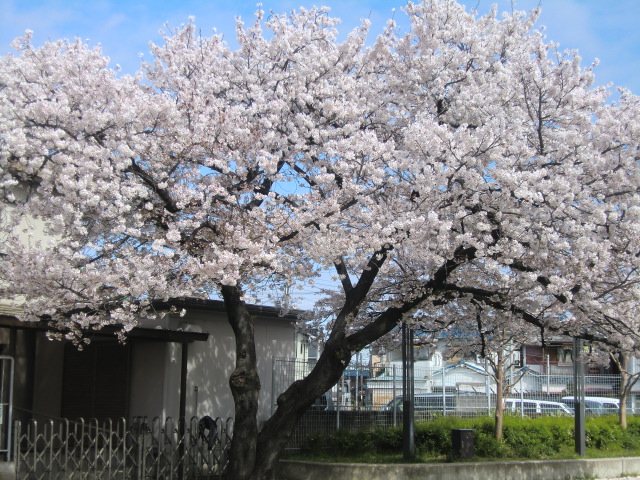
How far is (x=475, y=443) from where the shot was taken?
16.9 metres

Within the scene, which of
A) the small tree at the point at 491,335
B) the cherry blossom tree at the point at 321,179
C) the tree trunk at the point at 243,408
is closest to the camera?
the cherry blossom tree at the point at 321,179

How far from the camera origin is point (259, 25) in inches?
564

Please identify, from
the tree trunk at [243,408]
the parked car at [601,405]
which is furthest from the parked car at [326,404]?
the parked car at [601,405]

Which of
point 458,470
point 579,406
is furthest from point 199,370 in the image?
point 579,406

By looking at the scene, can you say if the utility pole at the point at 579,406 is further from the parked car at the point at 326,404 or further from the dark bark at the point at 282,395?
the dark bark at the point at 282,395

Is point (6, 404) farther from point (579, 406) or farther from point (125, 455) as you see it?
point (579, 406)

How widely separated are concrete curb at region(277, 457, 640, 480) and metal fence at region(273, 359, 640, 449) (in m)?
1.90

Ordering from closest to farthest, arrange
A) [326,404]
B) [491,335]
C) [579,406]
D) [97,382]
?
[491,335] → [97,382] → [579,406] → [326,404]

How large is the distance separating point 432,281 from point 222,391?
20.9 feet

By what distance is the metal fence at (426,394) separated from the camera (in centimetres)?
1762

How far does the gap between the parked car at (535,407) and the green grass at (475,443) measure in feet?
6.22

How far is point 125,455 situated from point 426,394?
936cm

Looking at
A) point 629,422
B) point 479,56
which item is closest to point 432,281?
point 479,56

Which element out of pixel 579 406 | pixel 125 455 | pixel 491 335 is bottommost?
pixel 125 455
